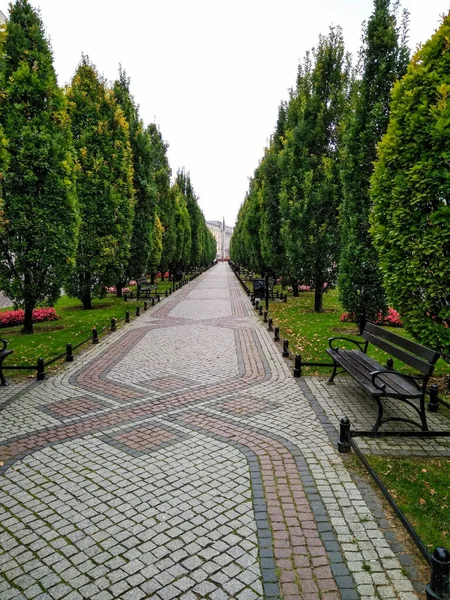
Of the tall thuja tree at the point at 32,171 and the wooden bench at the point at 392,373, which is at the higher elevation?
the tall thuja tree at the point at 32,171

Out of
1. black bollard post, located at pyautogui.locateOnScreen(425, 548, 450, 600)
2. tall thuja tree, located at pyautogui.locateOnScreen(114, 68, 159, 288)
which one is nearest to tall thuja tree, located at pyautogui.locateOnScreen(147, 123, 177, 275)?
tall thuja tree, located at pyautogui.locateOnScreen(114, 68, 159, 288)


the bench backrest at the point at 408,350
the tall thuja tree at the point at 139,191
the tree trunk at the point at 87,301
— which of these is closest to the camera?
the bench backrest at the point at 408,350

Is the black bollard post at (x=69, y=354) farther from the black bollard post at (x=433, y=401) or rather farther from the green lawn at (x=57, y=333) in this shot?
the black bollard post at (x=433, y=401)

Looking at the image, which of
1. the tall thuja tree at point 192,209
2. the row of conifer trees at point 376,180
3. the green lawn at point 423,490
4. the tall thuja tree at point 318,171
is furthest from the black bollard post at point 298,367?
the tall thuja tree at point 192,209

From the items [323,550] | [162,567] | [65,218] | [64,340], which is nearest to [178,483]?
[162,567]

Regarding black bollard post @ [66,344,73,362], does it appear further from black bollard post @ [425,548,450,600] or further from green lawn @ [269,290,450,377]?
black bollard post @ [425,548,450,600]

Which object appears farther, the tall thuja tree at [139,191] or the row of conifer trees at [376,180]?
the tall thuja tree at [139,191]

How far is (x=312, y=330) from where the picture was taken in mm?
13023

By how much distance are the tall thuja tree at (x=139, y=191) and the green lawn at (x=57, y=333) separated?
4029 mm

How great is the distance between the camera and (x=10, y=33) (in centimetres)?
1192

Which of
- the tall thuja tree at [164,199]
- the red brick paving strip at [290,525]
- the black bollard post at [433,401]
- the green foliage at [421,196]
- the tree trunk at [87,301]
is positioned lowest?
the red brick paving strip at [290,525]

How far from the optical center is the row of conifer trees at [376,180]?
6.48m

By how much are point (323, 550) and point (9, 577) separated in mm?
2629

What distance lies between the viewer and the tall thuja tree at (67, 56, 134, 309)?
17.1m
